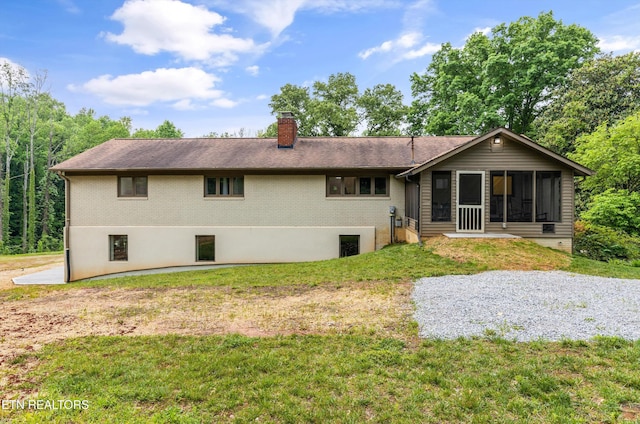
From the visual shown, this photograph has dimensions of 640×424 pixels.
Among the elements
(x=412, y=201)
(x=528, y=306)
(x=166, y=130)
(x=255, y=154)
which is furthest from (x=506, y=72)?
(x=166, y=130)

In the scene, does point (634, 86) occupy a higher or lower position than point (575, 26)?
lower

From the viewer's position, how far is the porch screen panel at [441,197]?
12078 mm

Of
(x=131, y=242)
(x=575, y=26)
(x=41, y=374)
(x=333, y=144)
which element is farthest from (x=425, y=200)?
(x=575, y=26)

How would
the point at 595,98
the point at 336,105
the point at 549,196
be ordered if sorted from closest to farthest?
the point at 549,196 → the point at 595,98 → the point at 336,105

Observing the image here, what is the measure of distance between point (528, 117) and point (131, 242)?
29.0 m

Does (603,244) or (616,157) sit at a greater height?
(616,157)

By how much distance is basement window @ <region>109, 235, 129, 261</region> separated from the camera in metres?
13.6

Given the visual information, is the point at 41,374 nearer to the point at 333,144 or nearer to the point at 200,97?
the point at 333,144

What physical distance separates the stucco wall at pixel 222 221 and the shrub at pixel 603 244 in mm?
7470

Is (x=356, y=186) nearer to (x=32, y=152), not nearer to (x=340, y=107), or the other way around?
(x=340, y=107)

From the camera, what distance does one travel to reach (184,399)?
3316 mm

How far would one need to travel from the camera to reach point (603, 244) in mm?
12891

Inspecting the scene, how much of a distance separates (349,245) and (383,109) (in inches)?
820

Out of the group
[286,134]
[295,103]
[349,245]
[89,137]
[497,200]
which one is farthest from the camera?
[89,137]
